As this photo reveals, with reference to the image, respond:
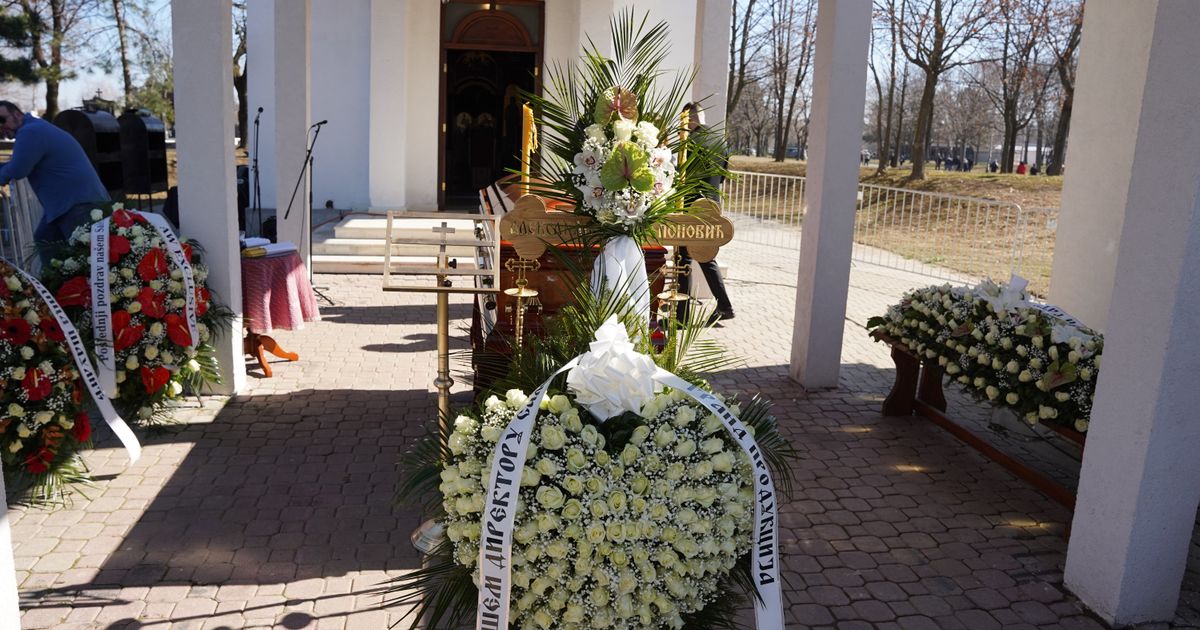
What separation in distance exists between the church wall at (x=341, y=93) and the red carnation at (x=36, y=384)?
1056 centimetres

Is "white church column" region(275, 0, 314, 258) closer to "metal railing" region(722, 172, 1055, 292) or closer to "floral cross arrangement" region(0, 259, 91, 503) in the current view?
"floral cross arrangement" region(0, 259, 91, 503)

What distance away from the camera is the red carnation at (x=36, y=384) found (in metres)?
4.67

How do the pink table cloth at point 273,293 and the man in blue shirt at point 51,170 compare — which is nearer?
the man in blue shirt at point 51,170

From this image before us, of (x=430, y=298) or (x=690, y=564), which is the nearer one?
(x=690, y=564)

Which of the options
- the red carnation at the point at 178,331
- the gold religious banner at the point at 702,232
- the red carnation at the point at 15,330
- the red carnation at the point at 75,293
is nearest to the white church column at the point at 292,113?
the red carnation at the point at 178,331

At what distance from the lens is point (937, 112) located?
54125mm

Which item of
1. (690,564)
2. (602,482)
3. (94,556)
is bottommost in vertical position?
(94,556)

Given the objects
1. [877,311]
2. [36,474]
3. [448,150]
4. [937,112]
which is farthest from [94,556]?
[937,112]

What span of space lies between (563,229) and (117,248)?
10.1ft

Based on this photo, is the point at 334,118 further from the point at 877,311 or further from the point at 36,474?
the point at 36,474

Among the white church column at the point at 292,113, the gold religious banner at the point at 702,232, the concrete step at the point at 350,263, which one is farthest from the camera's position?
the concrete step at the point at 350,263

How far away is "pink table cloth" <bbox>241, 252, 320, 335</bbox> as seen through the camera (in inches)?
288

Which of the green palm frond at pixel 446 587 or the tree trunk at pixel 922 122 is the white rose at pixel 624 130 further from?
the tree trunk at pixel 922 122

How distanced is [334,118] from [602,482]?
43.8ft
